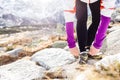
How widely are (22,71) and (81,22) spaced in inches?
59.3

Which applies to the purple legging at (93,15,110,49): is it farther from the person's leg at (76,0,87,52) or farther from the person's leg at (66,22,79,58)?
the person's leg at (66,22,79,58)

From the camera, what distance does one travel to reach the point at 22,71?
6168mm

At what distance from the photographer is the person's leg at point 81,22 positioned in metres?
5.68

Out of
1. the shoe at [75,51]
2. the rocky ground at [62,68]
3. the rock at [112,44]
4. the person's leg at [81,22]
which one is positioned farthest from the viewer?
the rock at [112,44]

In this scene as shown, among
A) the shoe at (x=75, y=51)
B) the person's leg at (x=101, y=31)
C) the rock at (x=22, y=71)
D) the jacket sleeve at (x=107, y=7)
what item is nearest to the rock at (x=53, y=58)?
the rock at (x=22, y=71)

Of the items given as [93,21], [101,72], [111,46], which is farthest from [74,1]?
[111,46]

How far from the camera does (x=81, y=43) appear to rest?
5.98m

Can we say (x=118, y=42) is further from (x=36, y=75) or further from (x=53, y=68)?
(x=36, y=75)

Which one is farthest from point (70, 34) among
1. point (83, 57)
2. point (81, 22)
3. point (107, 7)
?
point (107, 7)

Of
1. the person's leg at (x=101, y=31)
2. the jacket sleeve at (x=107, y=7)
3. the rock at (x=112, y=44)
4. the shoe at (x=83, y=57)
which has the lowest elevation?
the rock at (x=112, y=44)

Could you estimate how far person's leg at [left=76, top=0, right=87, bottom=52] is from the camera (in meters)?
5.68

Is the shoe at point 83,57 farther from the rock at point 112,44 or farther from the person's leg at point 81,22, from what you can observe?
the rock at point 112,44

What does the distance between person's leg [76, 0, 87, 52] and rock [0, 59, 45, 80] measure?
984mm

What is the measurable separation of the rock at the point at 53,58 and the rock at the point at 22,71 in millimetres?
251
